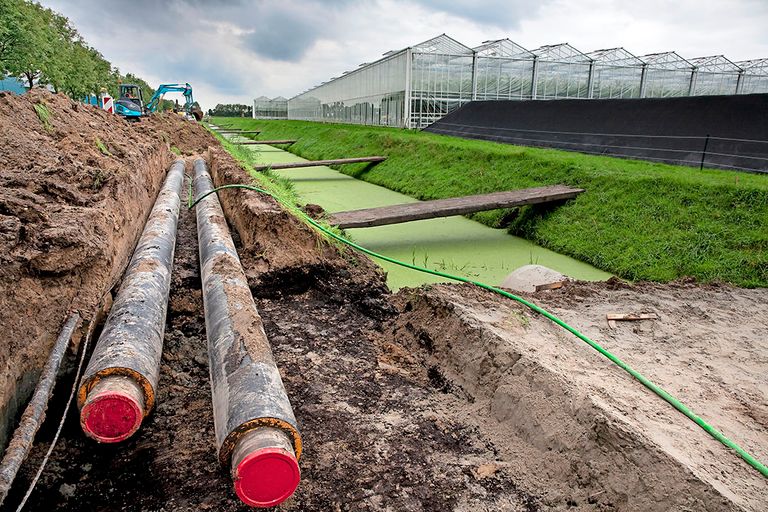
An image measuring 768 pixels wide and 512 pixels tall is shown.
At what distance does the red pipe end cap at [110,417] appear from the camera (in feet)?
5.76

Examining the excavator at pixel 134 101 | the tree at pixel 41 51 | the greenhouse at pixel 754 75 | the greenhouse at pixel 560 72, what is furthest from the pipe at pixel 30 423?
the greenhouse at pixel 754 75

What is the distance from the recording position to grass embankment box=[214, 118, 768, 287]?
5641 millimetres

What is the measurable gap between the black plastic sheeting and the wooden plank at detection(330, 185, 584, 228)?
10.7 ft

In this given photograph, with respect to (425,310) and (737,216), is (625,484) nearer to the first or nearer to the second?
(425,310)

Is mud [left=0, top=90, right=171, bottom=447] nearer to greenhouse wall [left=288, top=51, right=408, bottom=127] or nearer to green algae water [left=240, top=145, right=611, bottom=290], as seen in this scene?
green algae water [left=240, top=145, right=611, bottom=290]

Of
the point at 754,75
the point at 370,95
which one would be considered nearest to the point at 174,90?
the point at 370,95

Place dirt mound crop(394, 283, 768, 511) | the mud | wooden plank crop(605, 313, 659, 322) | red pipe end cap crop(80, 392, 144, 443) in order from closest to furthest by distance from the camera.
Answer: red pipe end cap crop(80, 392, 144, 443), dirt mound crop(394, 283, 768, 511), the mud, wooden plank crop(605, 313, 659, 322)

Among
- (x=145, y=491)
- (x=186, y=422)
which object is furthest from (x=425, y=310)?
(x=145, y=491)

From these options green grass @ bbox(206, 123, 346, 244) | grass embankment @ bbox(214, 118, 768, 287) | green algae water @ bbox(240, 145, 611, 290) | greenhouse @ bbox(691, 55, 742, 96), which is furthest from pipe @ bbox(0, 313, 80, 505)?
greenhouse @ bbox(691, 55, 742, 96)

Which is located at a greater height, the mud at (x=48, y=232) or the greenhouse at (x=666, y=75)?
the greenhouse at (x=666, y=75)

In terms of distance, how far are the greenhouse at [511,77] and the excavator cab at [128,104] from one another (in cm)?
1032

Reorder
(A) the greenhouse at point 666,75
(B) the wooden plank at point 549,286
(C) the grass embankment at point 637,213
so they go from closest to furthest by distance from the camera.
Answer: (B) the wooden plank at point 549,286
(C) the grass embankment at point 637,213
(A) the greenhouse at point 666,75

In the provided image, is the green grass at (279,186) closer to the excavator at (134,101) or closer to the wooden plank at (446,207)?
the wooden plank at (446,207)

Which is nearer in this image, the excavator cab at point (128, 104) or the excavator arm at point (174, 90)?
the excavator cab at point (128, 104)
